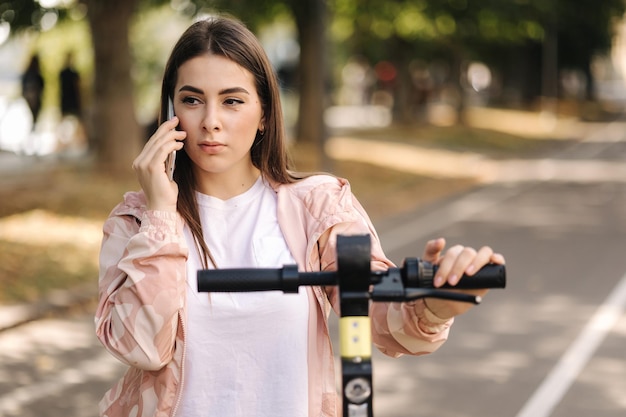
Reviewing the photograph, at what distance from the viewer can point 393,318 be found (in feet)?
7.32

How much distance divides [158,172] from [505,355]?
5855mm

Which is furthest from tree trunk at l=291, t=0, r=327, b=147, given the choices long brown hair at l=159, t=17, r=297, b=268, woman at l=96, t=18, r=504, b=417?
woman at l=96, t=18, r=504, b=417

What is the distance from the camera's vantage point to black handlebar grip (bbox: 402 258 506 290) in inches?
74.8

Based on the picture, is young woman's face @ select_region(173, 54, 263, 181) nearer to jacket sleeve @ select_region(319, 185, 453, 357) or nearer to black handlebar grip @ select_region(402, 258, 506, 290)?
jacket sleeve @ select_region(319, 185, 453, 357)

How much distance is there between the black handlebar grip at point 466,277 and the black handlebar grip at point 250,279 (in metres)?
0.21

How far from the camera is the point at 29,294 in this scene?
954cm

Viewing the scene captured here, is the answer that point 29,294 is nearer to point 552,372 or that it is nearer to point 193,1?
point 552,372

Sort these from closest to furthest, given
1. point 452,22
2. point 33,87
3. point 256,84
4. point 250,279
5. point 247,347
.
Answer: point 250,279
point 247,347
point 256,84
point 33,87
point 452,22

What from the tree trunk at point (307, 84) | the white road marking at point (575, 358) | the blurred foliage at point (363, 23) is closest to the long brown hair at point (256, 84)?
the white road marking at point (575, 358)

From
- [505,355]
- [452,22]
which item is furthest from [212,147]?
[452,22]

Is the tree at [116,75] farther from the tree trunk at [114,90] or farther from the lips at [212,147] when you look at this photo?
the lips at [212,147]

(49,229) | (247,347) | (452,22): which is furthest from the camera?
(452,22)

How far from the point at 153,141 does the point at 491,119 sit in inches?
1566

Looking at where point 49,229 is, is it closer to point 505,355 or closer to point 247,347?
point 505,355
